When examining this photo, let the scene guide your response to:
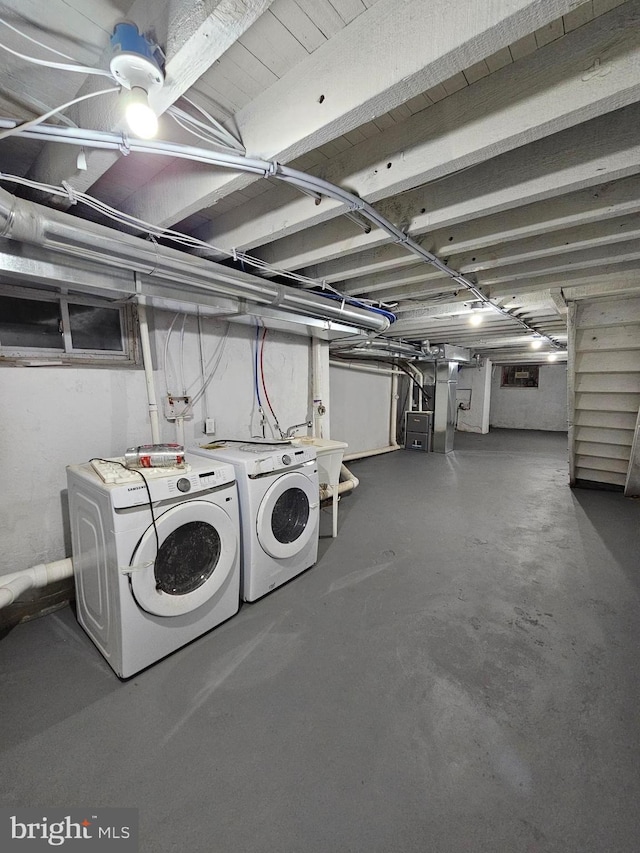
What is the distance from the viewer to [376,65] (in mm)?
859

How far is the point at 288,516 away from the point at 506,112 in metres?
2.14

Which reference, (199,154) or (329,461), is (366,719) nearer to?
(329,461)

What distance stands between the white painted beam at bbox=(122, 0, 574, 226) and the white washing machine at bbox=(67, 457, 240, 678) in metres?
1.41

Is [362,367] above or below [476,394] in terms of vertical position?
above

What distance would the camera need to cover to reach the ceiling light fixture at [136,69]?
2.47ft

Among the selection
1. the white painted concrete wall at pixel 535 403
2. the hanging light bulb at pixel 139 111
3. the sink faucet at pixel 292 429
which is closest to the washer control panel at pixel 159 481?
the hanging light bulb at pixel 139 111

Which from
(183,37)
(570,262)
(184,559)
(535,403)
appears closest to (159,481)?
(184,559)

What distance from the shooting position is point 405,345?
5.17 m

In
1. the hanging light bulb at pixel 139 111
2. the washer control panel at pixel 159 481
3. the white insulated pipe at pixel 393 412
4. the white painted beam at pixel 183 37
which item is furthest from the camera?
the white insulated pipe at pixel 393 412

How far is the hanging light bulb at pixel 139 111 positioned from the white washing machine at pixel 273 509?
144cm

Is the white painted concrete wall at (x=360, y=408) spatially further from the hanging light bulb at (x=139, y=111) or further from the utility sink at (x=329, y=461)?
the hanging light bulb at (x=139, y=111)

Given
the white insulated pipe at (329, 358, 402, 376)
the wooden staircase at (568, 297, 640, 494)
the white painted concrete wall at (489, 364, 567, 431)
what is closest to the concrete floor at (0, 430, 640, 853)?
the wooden staircase at (568, 297, 640, 494)

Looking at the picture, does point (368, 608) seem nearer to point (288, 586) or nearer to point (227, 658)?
point (288, 586)

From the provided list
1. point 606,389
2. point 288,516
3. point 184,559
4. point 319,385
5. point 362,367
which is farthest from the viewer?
point 362,367
